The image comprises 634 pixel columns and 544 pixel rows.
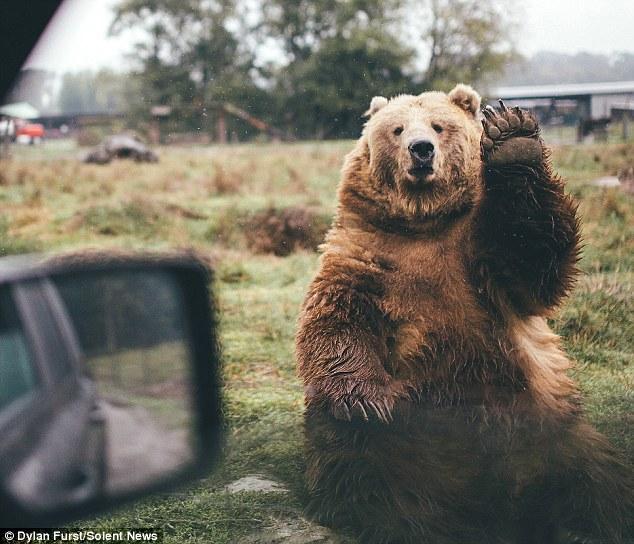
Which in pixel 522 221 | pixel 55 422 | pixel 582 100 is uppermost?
pixel 582 100

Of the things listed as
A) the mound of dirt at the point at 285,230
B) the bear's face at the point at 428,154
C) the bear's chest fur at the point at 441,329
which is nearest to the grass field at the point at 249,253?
the mound of dirt at the point at 285,230

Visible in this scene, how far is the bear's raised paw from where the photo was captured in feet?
10.8

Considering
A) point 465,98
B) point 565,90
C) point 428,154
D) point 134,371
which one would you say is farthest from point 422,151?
point 565,90

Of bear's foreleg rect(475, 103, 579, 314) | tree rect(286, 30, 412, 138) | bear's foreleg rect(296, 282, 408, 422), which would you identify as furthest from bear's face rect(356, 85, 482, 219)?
tree rect(286, 30, 412, 138)

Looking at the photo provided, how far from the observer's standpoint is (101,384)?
3018 millimetres

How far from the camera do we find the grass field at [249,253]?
369cm

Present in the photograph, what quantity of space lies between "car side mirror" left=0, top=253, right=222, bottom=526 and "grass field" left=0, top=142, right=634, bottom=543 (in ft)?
2.06

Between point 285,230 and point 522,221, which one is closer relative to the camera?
point 522,221

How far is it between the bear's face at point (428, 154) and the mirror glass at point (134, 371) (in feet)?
3.66

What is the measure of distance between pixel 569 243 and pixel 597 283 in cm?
99

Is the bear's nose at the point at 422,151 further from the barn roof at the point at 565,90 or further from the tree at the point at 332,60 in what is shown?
the barn roof at the point at 565,90

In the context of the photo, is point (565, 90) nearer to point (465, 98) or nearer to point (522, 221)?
point (465, 98)

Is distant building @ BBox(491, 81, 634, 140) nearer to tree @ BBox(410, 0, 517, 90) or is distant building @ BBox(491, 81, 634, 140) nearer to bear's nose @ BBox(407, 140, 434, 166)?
tree @ BBox(410, 0, 517, 90)

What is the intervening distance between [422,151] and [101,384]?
1.55 metres
